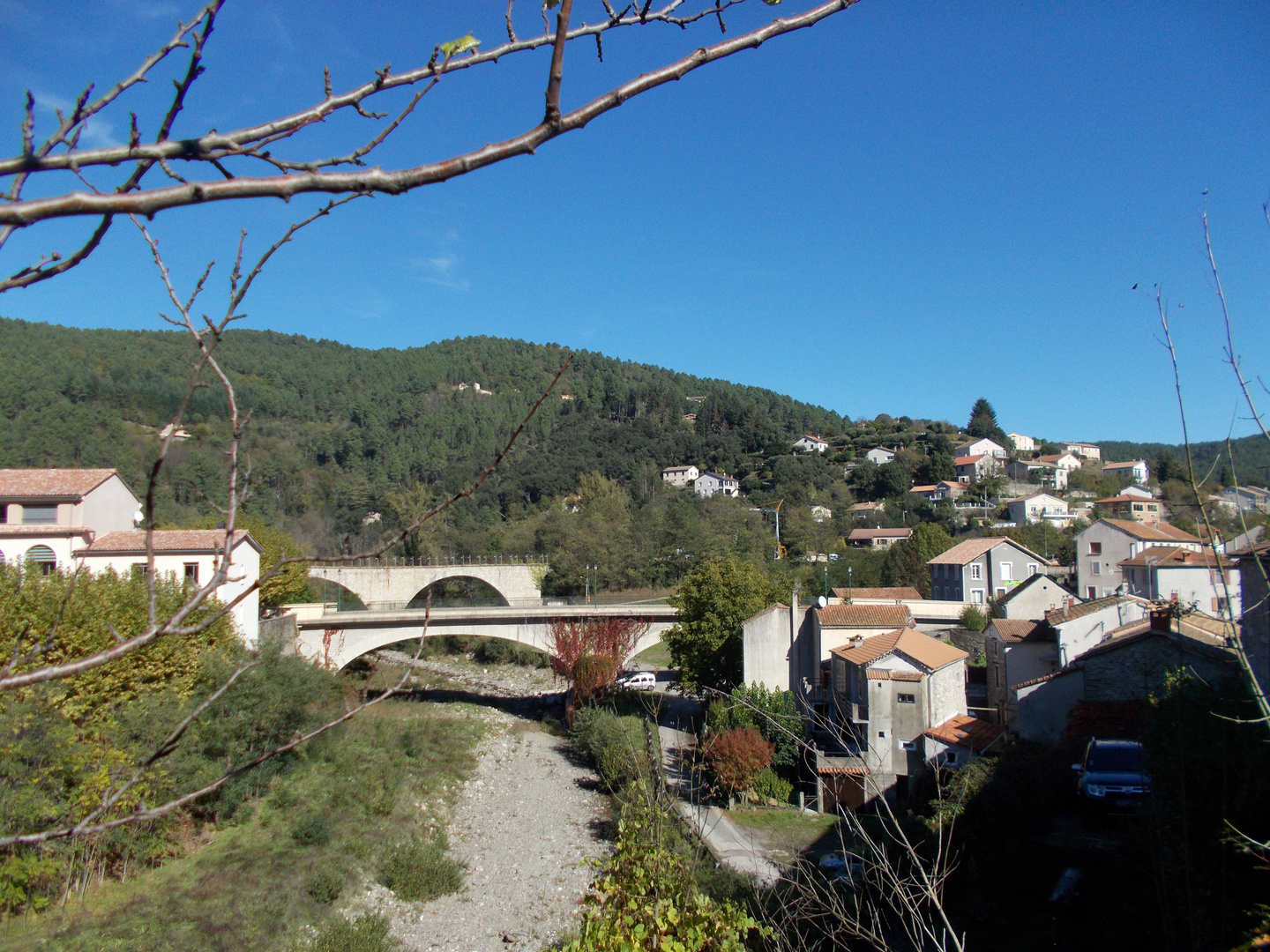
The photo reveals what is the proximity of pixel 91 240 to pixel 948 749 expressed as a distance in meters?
17.2

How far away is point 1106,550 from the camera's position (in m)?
27.9

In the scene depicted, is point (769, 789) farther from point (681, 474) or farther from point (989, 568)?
point (681, 474)

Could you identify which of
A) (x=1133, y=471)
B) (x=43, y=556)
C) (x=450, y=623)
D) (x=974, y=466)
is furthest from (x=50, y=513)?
(x=974, y=466)

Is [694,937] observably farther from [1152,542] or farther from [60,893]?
[1152,542]

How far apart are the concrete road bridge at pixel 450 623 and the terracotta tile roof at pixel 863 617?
32.1 feet

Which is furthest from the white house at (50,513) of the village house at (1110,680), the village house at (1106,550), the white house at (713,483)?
the white house at (713,483)

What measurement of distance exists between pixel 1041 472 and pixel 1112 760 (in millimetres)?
63139

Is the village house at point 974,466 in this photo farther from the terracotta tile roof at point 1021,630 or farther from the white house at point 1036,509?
the terracotta tile roof at point 1021,630

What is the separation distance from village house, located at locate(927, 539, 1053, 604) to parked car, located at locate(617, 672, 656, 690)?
565 inches

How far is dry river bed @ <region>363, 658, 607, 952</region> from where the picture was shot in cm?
1276

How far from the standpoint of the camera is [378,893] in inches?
547

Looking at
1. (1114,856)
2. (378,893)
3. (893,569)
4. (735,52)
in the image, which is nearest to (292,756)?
(378,893)

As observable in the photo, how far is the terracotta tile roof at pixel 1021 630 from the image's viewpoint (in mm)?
18359

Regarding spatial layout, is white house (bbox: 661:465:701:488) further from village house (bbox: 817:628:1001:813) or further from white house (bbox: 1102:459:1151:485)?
village house (bbox: 817:628:1001:813)
